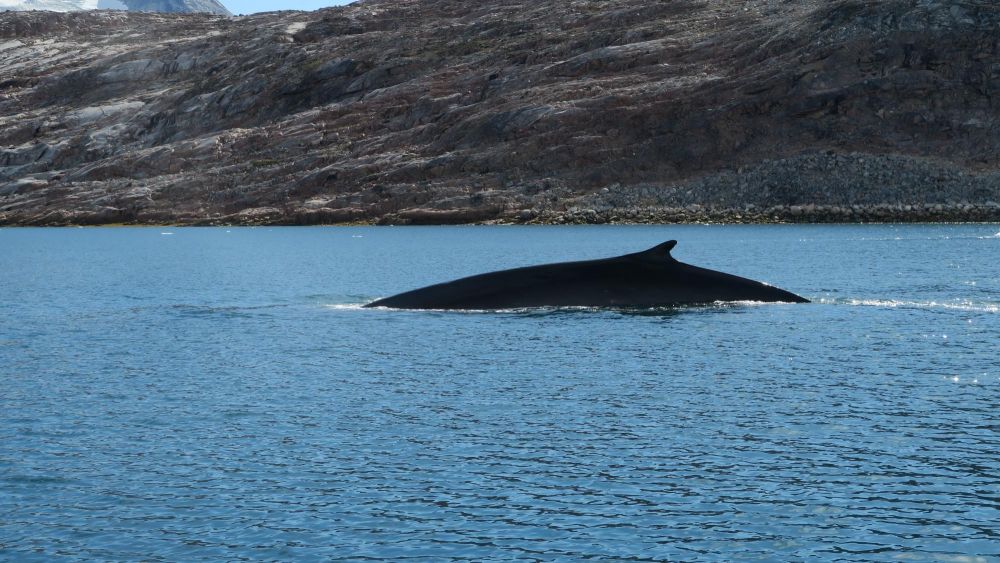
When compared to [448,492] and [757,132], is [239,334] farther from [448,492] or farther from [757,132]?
[757,132]

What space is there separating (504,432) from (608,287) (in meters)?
16.7

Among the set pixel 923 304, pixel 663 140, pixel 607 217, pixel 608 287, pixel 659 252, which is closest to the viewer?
pixel 659 252

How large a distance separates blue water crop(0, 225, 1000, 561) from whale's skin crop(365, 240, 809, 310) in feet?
2.02

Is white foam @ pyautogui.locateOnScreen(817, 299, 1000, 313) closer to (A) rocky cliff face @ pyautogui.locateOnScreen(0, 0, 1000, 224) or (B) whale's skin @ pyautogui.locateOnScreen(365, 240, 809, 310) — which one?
(B) whale's skin @ pyautogui.locateOnScreen(365, 240, 809, 310)

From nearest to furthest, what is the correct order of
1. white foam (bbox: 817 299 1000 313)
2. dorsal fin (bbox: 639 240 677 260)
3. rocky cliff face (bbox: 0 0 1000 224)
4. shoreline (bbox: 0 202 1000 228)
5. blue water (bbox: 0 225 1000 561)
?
blue water (bbox: 0 225 1000 561) → dorsal fin (bbox: 639 240 677 260) → white foam (bbox: 817 299 1000 313) → shoreline (bbox: 0 202 1000 228) → rocky cliff face (bbox: 0 0 1000 224)

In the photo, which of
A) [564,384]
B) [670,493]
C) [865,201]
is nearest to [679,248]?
[865,201]

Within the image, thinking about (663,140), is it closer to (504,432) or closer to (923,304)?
(923,304)

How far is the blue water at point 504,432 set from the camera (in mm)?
15945

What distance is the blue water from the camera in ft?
52.3

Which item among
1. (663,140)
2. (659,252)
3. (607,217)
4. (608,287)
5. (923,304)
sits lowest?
(923,304)

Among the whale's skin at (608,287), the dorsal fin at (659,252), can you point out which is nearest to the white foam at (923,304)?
the whale's skin at (608,287)

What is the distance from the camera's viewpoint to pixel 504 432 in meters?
22.2

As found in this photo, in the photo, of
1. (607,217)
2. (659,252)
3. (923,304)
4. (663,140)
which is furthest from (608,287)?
(663,140)

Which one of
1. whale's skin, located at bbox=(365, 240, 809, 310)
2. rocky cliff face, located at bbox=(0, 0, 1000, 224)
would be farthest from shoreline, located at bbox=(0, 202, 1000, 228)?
whale's skin, located at bbox=(365, 240, 809, 310)
